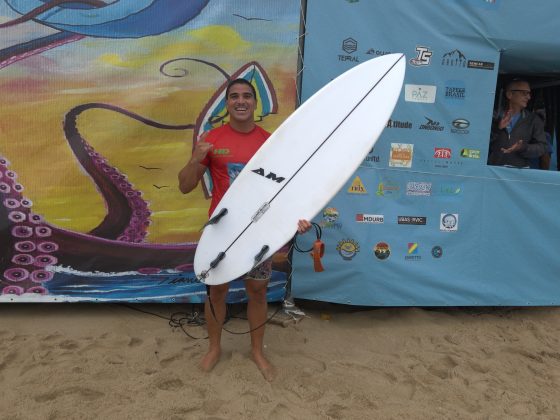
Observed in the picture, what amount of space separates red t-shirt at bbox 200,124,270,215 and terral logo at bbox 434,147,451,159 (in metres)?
1.35

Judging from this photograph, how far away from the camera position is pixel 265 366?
2.24 m

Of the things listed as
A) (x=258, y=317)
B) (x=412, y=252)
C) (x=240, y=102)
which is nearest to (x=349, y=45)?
(x=240, y=102)

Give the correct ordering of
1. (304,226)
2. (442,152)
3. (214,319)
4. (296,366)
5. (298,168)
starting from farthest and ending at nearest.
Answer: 1. (442,152)
2. (296,366)
3. (214,319)
4. (298,168)
5. (304,226)

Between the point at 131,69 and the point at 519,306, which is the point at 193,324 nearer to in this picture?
the point at 131,69

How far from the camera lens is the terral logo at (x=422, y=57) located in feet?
9.00

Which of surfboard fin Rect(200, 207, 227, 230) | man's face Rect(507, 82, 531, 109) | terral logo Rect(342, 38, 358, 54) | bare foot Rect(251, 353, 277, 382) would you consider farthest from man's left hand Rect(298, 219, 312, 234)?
man's face Rect(507, 82, 531, 109)

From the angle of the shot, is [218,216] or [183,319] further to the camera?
[183,319]

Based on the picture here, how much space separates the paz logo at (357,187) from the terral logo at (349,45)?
80 cm

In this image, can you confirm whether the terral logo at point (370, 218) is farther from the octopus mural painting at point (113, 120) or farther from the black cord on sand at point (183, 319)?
the black cord on sand at point (183, 319)

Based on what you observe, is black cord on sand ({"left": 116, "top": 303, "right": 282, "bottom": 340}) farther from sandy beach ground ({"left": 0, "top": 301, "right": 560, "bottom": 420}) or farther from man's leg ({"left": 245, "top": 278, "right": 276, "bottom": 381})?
man's leg ({"left": 245, "top": 278, "right": 276, "bottom": 381})

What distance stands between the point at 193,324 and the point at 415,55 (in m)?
2.25

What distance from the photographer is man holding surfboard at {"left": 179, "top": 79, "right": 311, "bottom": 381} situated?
1992 millimetres

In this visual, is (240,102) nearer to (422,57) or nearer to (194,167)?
(194,167)

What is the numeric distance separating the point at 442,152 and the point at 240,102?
1.53 m
